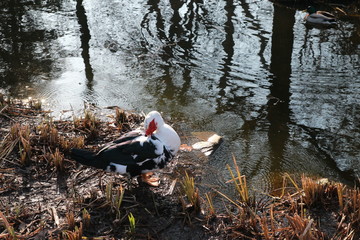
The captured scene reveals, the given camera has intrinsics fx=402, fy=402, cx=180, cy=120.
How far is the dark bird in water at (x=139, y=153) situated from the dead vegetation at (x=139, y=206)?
0.68ft

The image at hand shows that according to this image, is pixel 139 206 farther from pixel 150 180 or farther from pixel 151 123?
pixel 151 123

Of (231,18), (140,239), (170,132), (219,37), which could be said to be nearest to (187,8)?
(231,18)

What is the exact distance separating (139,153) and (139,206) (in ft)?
1.52

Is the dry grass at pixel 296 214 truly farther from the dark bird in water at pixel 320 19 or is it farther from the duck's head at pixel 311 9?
the duck's head at pixel 311 9

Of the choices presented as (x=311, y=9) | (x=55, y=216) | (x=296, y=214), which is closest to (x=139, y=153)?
(x=55, y=216)

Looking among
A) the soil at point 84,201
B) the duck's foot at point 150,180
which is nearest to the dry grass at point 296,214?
the soil at point 84,201

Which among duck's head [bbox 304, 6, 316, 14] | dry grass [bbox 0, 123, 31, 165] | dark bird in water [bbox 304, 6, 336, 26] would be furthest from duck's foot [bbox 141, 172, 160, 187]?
duck's head [bbox 304, 6, 316, 14]

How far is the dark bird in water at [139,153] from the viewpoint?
11.8 feet

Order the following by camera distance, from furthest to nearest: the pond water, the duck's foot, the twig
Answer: the pond water
the duck's foot
the twig

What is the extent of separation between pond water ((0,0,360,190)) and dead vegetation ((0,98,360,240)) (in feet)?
1.51

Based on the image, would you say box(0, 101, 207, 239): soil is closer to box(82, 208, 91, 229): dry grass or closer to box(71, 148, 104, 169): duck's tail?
box(82, 208, 91, 229): dry grass

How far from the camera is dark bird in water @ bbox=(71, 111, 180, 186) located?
359cm

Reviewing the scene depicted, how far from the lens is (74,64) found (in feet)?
21.9

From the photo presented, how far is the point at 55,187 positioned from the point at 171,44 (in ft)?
13.3
